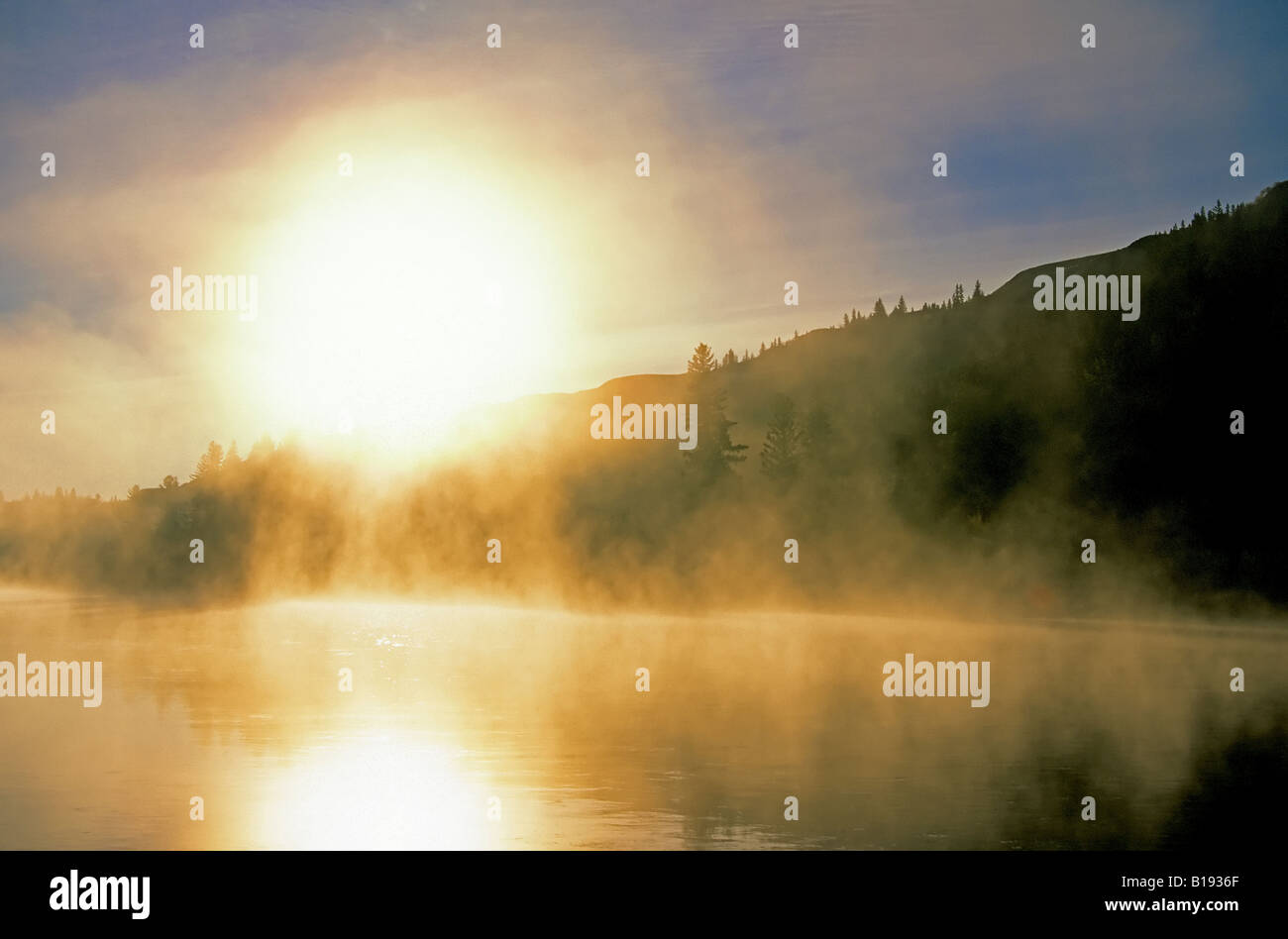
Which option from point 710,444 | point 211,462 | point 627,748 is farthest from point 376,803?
point 211,462

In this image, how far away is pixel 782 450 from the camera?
11619 centimetres

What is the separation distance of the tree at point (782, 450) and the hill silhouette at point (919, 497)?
32 cm

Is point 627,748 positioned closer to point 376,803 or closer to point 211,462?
point 376,803

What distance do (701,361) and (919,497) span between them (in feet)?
112

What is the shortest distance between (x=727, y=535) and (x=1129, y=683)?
7142 cm

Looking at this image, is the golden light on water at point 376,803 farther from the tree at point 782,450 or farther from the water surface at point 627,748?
the tree at point 782,450

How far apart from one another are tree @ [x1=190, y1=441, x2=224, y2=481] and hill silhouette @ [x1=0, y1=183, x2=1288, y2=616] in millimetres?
1734

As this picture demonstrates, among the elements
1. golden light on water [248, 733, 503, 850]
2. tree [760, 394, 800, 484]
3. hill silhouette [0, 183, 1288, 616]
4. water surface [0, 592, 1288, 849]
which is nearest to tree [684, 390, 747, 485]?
hill silhouette [0, 183, 1288, 616]

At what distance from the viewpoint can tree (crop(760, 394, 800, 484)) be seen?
378ft

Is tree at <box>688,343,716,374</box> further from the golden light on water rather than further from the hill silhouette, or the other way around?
the golden light on water

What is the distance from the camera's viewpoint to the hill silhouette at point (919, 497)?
67000 millimetres

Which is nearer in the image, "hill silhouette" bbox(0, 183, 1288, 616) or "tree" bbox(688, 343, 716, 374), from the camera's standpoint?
"hill silhouette" bbox(0, 183, 1288, 616)
